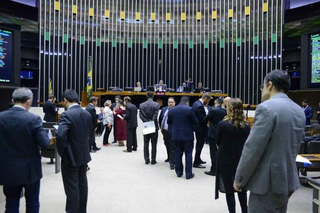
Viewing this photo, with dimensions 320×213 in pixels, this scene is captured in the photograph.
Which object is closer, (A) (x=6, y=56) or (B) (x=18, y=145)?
(B) (x=18, y=145)

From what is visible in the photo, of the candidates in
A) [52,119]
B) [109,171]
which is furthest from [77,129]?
[52,119]

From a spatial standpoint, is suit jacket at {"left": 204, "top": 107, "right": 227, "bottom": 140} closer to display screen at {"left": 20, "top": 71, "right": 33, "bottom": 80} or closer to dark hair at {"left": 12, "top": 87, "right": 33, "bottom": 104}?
dark hair at {"left": 12, "top": 87, "right": 33, "bottom": 104}

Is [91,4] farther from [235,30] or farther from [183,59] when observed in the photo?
[235,30]

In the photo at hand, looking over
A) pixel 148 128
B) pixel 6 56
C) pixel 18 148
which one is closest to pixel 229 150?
pixel 18 148

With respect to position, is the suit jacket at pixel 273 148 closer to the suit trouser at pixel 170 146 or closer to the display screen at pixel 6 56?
the suit trouser at pixel 170 146

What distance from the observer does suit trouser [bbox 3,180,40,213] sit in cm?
259

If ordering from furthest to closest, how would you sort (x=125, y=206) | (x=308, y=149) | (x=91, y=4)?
(x=91, y=4)
(x=308, y=149)
(x=125, y=206)

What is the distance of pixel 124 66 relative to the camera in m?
18.1

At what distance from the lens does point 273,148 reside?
1747 mm

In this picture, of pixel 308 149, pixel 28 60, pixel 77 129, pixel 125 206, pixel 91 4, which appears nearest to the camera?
pixel 77 129

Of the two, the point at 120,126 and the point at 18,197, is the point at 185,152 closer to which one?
the point at 18,197

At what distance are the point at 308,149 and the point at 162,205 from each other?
2430 millimetres

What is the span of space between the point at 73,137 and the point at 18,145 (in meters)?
0.53

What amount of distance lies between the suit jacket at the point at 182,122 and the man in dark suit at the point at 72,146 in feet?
7.06
